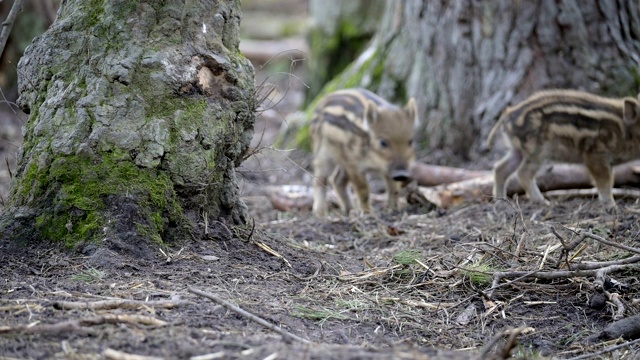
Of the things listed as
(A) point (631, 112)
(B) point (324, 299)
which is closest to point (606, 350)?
(B) point (324, 299)

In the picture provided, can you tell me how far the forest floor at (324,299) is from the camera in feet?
10.3

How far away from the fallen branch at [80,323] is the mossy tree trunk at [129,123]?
3.25 ft

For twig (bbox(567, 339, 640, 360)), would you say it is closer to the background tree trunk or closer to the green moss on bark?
the green moss on bark

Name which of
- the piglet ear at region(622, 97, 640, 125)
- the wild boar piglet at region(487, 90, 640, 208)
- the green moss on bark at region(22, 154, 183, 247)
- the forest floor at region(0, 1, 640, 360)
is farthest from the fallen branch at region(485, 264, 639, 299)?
the piglet ear at region(622, 97, 640, 125)

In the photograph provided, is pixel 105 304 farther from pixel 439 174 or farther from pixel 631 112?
pixel 631 112

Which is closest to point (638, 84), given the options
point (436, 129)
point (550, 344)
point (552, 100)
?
point (552, 100)

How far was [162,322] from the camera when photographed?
333 centimetres

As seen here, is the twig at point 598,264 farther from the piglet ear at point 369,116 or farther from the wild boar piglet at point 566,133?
the piglet ear at point 369,116

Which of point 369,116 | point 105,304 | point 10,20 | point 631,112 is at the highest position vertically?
point 10,20

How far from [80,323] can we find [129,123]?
4.89 ft

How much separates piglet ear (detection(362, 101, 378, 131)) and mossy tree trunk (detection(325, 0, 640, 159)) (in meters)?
1.21

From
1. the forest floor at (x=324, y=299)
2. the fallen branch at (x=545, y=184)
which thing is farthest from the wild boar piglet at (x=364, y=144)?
the forest floor at (x=324, y=299)

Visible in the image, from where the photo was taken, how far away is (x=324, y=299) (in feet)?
14.1

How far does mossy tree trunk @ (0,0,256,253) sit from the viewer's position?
4285mm
